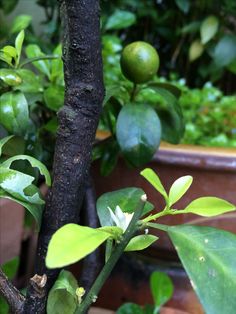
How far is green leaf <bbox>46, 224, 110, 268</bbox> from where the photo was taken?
27cm

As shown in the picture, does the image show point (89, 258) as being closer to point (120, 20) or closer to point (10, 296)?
point (10, 296)

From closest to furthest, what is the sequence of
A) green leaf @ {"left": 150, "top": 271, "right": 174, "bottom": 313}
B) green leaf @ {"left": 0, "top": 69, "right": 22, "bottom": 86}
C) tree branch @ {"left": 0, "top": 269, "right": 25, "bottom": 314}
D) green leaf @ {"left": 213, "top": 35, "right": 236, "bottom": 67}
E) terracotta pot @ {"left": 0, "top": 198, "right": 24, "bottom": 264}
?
tree branch @ {"left": 0, "top": 269, "right": 25, "bottom": 314} < green leaf @ {"left": 0, "top": 69, "right": 22, "bottom": 86} < green leaf @ {"left": 150, "top": 271, "right": 174, "bottom": 313} < terracotta pot @ {"left": 0, "top": 198, "right": 24, "bottom": 264} < green leaf @ {"left": 213, "top": 35, "right": 236, "bottom": 67}

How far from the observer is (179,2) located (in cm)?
115

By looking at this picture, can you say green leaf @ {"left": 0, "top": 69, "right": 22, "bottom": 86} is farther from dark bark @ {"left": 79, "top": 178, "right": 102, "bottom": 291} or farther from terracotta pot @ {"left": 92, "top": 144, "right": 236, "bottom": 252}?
terracotta pot @ {"left": 92, "top": 144, "right": 236, "bottom": 252}

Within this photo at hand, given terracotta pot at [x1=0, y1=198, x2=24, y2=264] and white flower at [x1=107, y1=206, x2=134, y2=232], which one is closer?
white flower at [x1=107, y1=206, x2=134, y2=232]

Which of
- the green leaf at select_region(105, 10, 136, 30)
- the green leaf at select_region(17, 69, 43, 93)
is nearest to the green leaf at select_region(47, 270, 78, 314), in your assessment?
the green leaf at select_region(17, 69, 43, 93)

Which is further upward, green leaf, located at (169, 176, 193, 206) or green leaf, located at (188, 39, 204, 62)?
green leaf, located at (169, 176, 193, 206)

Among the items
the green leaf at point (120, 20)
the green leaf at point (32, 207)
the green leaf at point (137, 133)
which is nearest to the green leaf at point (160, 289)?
the green leaf at point (137, 133)

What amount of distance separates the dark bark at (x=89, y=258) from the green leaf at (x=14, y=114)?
148 millimetres

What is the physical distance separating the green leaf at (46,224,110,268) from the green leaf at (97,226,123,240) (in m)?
0.01

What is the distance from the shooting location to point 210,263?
0.33 meters

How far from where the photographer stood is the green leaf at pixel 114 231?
1.11 ft

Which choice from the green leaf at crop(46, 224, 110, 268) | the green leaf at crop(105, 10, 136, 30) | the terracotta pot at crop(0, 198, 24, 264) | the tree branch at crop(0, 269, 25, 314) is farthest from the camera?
the green leaf at crop(105, 10, 136, 30)

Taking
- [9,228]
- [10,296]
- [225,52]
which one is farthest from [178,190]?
[225,52]
